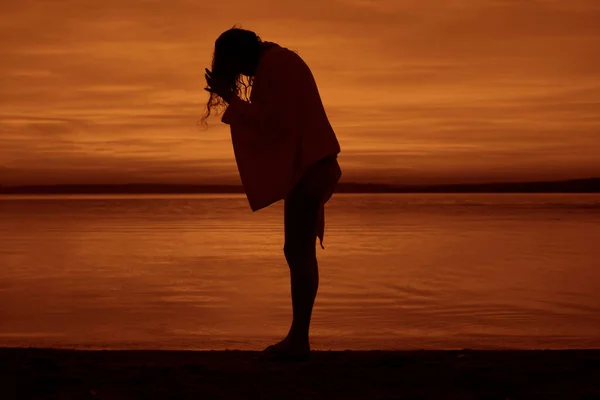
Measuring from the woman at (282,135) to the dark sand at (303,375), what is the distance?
395mm

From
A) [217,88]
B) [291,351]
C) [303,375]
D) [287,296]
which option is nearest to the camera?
[303,375]

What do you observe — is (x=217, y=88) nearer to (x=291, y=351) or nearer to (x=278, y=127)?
(x=278, y=127)

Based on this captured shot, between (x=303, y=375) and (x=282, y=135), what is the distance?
1.12 meters

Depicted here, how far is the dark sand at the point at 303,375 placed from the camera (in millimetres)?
3291

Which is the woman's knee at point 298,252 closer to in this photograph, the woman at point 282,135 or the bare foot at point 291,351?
the woman at point 282,135

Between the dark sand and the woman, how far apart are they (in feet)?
1.30

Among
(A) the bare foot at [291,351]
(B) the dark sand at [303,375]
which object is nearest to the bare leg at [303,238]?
(A) the bare foot at [291,351]

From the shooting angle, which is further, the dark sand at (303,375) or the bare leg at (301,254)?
the bare leg at (301,254)

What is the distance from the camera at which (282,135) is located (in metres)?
3.99

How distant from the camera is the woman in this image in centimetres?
394

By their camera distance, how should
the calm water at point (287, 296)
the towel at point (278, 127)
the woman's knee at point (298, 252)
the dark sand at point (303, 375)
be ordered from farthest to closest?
the calm water at point (287, 296) < the woman's knee at point (298, 252) < the towel at point (278, 127) < the dark sand at point (303, 375)

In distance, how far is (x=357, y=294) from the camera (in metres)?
9.17

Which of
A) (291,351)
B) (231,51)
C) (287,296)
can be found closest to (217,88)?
(231,51)

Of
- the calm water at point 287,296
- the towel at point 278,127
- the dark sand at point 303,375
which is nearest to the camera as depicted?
the dark sand at point 303,375
